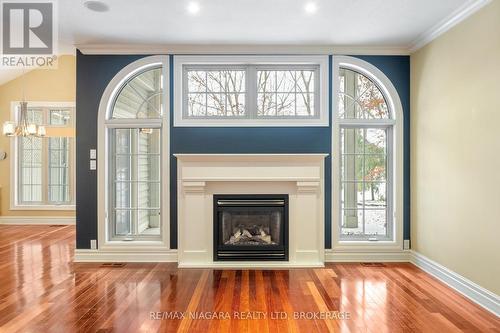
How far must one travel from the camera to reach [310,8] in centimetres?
314

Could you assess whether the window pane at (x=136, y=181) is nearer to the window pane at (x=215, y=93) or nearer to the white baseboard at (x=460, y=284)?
the window pane at (x=215, y=93)

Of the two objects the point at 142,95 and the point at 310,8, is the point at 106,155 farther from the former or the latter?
the point at 310,8

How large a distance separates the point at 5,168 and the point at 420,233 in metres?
7.94

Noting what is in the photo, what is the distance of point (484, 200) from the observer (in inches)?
113

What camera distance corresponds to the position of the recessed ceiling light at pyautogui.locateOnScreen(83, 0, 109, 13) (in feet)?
9.95

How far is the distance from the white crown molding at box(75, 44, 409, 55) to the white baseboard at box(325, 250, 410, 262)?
267 cm

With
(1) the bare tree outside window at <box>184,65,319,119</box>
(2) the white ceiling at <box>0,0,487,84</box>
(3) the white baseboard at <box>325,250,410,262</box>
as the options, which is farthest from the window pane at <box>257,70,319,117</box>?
(3) the white baseboard at <box>325,250,410,262</box>

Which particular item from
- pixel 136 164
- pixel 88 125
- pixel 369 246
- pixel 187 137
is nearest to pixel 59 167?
pixel 88 125

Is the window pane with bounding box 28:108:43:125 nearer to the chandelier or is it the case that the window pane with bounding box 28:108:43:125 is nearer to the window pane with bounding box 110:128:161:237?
the chandelier

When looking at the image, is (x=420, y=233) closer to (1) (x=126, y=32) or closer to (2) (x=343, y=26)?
(2) (x=343, y=26)

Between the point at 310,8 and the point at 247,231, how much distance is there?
2748 mm

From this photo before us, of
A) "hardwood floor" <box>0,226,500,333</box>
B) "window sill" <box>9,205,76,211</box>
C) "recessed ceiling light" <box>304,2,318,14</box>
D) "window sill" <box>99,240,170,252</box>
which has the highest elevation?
"recessed ceiling light" <box>304,2,318,14</box>

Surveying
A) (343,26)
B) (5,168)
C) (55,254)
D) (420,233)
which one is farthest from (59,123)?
(420,233)

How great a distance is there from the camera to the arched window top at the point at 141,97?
4301mm
